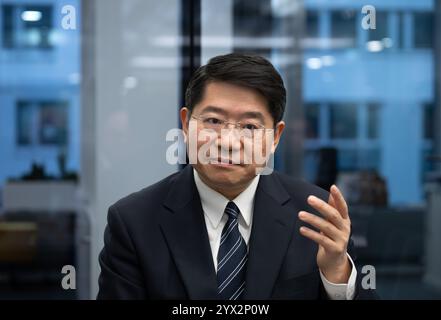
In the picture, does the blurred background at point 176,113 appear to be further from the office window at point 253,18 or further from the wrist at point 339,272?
the wrist at point 339,272

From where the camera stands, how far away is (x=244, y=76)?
4.08ft

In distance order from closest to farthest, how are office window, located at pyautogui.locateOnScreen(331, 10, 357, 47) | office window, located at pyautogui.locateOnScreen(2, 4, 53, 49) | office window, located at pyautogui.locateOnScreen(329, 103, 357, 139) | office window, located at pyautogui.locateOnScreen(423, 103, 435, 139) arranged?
office window, located at pyautogui.locateOnScreen(2, 4, 53, 49) → office window, located at pyautogui.locateOnScreen(331, 10, 357, 47) → office window, located at pyautogui.locateOnScreen(329, 103, 357, 139) → office window, located at pyautogui.locateOnScreen(423, 103, 435, 139)

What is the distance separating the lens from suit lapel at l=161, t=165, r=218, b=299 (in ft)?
4.15

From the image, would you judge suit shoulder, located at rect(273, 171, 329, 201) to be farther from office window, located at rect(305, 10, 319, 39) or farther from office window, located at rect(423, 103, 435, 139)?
office window, located at rect(423, 103, 435, 139)

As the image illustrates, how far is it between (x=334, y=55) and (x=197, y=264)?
200cm

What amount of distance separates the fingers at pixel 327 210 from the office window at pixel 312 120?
1.82m

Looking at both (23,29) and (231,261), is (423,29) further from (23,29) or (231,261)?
(231,261)

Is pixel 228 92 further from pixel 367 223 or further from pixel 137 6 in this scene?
pixel 367 223

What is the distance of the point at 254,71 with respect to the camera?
1247mm

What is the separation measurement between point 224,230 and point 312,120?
1790mm

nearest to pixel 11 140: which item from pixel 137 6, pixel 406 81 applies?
pixel 137 6

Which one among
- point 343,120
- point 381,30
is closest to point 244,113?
point 381,30

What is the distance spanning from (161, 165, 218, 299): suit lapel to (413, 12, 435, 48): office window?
2154 millimetres

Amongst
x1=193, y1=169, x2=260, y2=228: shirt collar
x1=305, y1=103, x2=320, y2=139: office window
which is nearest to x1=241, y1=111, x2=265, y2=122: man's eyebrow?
x1=193, y1=169, x2=260, y2=228: shirt collar
